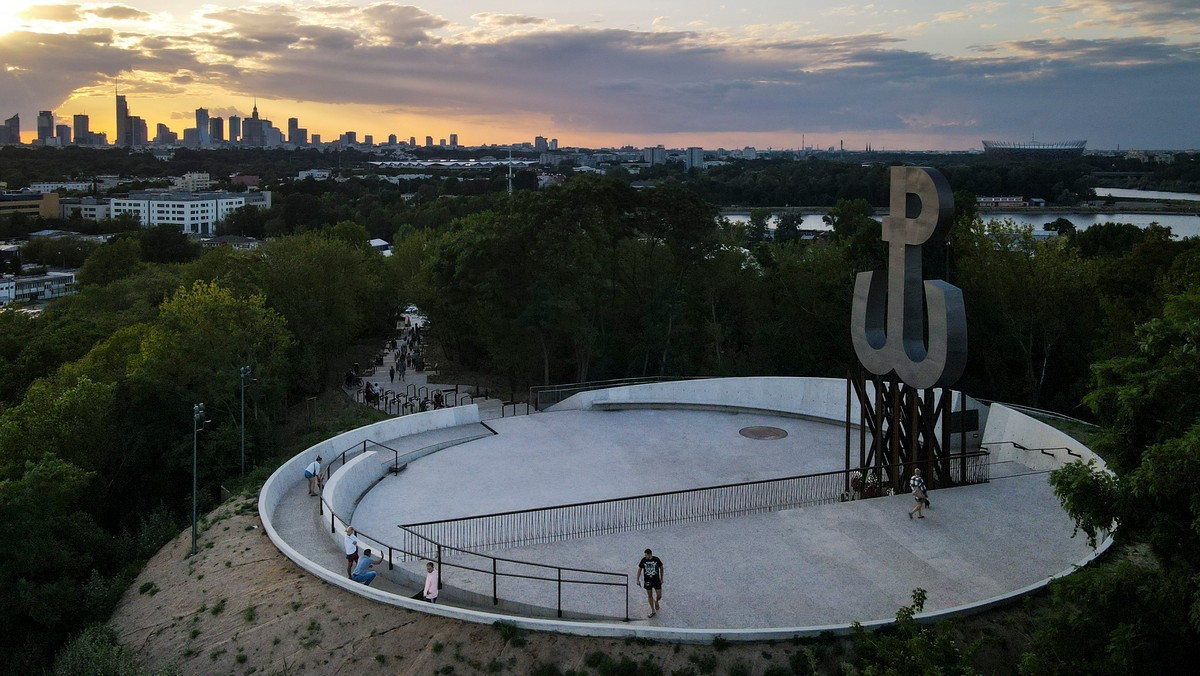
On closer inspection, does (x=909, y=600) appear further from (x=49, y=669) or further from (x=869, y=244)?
(x=869, y=244)

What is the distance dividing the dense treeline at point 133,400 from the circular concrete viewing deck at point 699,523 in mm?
5382

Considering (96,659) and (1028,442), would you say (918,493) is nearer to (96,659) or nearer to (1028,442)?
(1028,442)

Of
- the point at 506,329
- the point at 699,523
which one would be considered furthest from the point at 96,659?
the point at 506,329

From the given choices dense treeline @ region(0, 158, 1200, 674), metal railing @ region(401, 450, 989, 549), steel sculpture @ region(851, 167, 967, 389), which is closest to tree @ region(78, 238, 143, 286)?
dense treeline @ region(0, 158, 1200, 674)

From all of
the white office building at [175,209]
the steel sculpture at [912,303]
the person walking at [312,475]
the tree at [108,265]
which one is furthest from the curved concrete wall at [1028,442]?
the white office building at [175,209]

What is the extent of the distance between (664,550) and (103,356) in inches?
1043

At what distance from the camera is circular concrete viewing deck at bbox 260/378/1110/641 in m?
14.0

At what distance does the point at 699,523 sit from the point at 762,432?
8443 mm

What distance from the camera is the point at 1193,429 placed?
32.8ft

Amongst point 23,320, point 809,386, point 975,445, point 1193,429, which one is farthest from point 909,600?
point 23,320

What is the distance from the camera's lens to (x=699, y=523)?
17.6m

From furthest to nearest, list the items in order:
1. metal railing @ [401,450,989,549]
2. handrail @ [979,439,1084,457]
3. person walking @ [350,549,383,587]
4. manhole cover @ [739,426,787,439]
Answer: manhole cover @ [739,426,787,439], handrail @ [979,439,1084,457], metal railing @ [401,450,989,549], person walking @ [350,549,383,587]

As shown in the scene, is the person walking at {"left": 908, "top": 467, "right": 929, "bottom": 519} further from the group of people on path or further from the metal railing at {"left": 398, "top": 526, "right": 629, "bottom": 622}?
the group of people on path

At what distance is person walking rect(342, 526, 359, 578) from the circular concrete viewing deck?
0.35 metres
